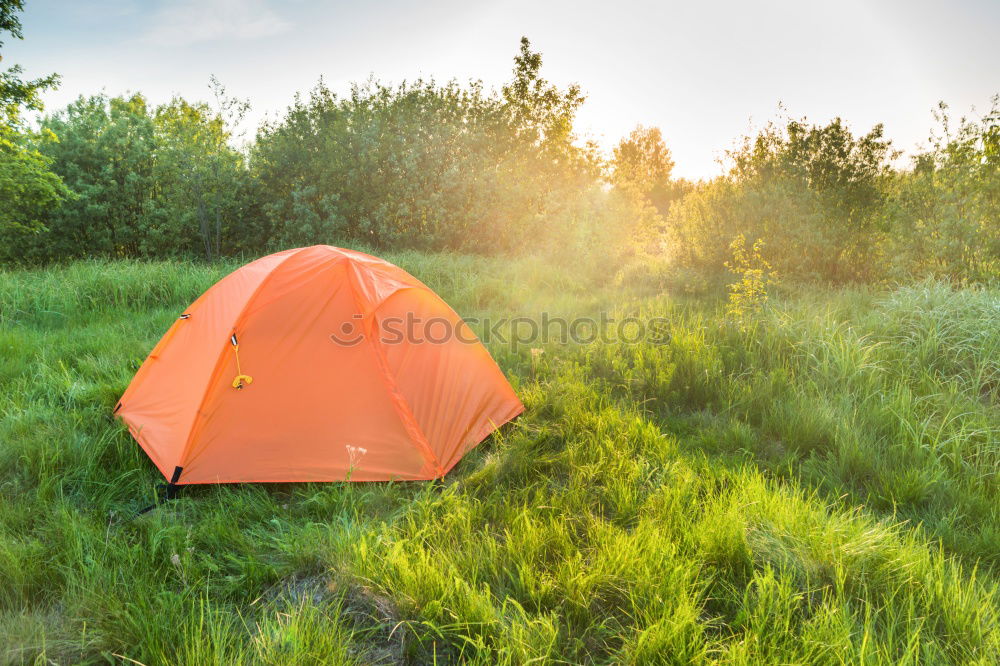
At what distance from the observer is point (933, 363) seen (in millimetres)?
3994

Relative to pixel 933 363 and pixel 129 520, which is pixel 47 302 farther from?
pixel 933 363

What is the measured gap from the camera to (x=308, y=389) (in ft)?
9.87

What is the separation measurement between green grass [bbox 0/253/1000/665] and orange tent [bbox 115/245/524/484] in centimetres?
17

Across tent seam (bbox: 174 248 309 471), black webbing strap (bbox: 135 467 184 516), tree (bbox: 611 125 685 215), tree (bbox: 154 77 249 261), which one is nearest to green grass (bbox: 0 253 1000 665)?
black webbing strap (bbox: 135 467 184 516)

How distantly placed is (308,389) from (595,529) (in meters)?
1.99

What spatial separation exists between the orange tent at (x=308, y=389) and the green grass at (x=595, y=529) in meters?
0.17

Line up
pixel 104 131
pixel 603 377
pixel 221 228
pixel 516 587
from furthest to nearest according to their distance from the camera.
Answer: pixel 221 228 < pixel 104 131 < pixel 603 377 < pixel 516 587

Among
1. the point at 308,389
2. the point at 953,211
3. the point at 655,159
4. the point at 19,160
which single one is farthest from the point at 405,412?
the point at 655,159

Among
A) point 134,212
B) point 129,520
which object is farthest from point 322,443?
point 134,212

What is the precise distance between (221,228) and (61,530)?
1353 cm

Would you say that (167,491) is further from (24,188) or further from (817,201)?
(24,188)

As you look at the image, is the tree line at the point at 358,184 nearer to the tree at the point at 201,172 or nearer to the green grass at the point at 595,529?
the tree at the point at 201,172

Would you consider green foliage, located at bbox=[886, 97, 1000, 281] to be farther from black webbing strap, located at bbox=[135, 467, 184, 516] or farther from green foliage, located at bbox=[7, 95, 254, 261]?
green foliage, located at bbox=[7, 95, 254, 261]

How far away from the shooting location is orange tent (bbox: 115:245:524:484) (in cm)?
289
